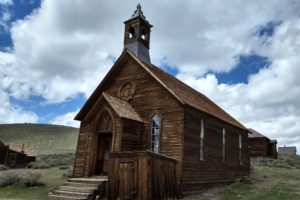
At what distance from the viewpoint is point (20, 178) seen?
61.7 ft

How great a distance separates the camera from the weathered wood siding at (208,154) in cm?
1681

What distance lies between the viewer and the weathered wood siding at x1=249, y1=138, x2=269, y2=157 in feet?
144

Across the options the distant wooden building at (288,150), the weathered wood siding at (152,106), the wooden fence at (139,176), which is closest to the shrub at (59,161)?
the weathered wood siding at (152,106)

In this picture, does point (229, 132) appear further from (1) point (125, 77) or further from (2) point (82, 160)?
(2) point (82, 160)

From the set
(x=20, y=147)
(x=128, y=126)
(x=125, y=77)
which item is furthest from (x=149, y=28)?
(x=20, y=147)

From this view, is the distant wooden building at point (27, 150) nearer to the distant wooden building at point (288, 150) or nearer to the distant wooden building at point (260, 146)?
the distant wooden building at point (260, 146)

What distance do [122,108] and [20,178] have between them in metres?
7.58

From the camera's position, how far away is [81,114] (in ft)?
67.2

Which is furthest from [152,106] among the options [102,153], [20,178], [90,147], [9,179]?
[9,179]

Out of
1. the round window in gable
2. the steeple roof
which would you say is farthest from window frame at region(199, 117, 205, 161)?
the steeple roof

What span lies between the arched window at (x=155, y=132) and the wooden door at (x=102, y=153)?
2565 mm

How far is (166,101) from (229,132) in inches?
292

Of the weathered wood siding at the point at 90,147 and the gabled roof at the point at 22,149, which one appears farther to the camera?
the gabled roof at the point at 22,149

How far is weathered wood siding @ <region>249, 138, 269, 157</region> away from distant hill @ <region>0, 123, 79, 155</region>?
4914 centimetres
